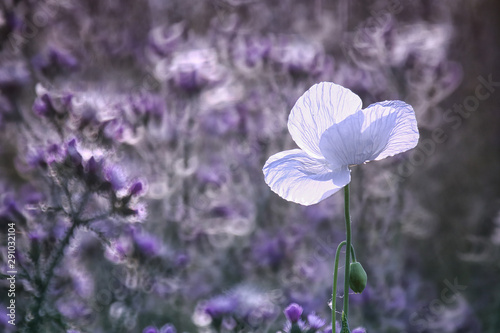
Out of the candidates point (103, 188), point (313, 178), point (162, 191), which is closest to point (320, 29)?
point (162, 191)

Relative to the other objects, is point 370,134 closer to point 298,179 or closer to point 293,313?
point 298,179

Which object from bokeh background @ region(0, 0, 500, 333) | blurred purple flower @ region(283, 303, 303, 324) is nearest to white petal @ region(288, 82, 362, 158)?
blurred purple flower @ region(283, 303, 303, 324)

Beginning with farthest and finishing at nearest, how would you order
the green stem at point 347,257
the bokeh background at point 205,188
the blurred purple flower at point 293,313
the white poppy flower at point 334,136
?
1. the bokeh background at point 205,188
2. the blurred purple flower at point 293,313
3. the white poppy flower at point 334,136
4. the green stem at point 347,257

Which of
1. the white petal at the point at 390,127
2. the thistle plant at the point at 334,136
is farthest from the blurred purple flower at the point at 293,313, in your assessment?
the white petal at the point at 390,127

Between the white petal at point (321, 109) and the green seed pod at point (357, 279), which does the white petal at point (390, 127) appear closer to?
the white petal at point (321, 109)

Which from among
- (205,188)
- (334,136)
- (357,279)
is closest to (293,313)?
(357,279)
